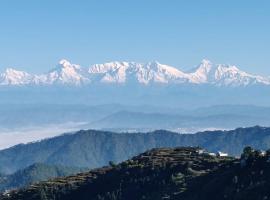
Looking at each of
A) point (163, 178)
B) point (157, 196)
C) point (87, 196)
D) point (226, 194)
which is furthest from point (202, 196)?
point (87, 196)

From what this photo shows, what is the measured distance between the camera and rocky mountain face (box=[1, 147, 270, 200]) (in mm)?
142875

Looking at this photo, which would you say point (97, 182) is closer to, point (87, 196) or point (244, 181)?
point (87, 196)

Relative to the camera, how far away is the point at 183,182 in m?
167

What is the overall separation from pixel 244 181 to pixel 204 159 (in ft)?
170

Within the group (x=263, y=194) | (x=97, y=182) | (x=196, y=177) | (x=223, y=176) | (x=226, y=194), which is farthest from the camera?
(x=97, y=182)

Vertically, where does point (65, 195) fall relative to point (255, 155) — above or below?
below

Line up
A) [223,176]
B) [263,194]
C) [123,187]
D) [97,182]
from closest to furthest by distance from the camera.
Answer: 1. [263,194]
2. [223,176]
3. [123,187]
4. [97,182]

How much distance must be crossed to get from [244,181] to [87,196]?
173 ft

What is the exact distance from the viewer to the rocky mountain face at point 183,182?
143 m

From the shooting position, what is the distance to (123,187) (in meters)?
182

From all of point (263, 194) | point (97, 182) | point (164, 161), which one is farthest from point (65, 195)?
point (263, 194)

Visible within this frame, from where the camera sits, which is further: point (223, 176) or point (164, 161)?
point (164, 161)

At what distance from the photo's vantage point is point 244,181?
14525cm

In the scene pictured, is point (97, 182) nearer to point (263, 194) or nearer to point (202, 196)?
point (202, 196)
